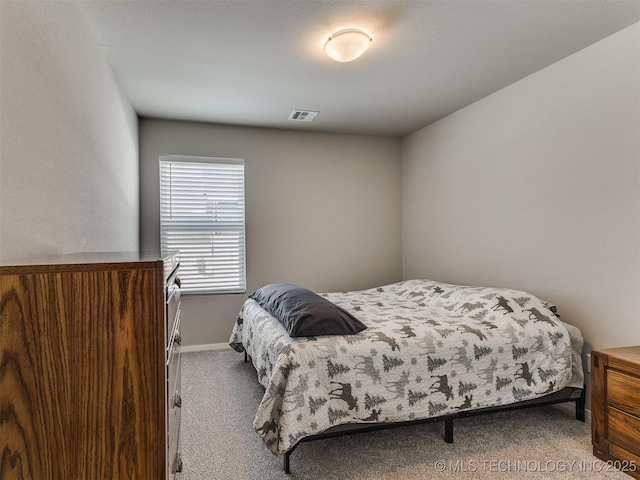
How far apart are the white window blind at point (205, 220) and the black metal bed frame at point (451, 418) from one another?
2.50 meters

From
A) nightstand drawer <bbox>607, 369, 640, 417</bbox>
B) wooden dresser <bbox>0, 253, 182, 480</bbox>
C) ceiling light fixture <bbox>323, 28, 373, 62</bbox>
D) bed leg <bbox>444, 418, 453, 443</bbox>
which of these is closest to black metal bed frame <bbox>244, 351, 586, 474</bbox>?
bed leg <bbox>444, 418, 453, 443</bbox>

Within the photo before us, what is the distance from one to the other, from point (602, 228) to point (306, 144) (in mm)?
3057

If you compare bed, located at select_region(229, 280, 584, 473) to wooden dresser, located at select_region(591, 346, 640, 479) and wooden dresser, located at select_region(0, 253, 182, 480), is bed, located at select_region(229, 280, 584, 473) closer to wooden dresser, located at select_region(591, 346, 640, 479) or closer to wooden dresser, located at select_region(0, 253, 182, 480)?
wooden dresser, located at select_region(591, 346, 640, 479)

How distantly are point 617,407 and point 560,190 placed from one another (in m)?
1.49

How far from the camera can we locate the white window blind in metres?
4.07

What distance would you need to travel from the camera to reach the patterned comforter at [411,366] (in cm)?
194

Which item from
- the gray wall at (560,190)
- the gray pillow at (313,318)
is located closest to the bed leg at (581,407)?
the gray wall at (560,190)

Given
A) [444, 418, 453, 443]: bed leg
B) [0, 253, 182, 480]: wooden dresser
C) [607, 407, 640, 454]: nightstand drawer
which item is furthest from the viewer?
[444, 418, 453, 443]: bed leg

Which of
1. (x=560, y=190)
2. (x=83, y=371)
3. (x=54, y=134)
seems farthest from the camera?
(x=560, y=190)

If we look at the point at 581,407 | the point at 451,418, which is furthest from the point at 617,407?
the point at 451,418

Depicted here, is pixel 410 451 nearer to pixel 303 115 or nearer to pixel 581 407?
pixel 581 407

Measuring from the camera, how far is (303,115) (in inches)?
153

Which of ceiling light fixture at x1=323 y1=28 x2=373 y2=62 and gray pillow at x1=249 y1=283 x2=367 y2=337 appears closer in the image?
gray pillow at x1=249 y1=283 x2=367 y2=337

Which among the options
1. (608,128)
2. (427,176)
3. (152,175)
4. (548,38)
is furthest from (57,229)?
(427,176)
